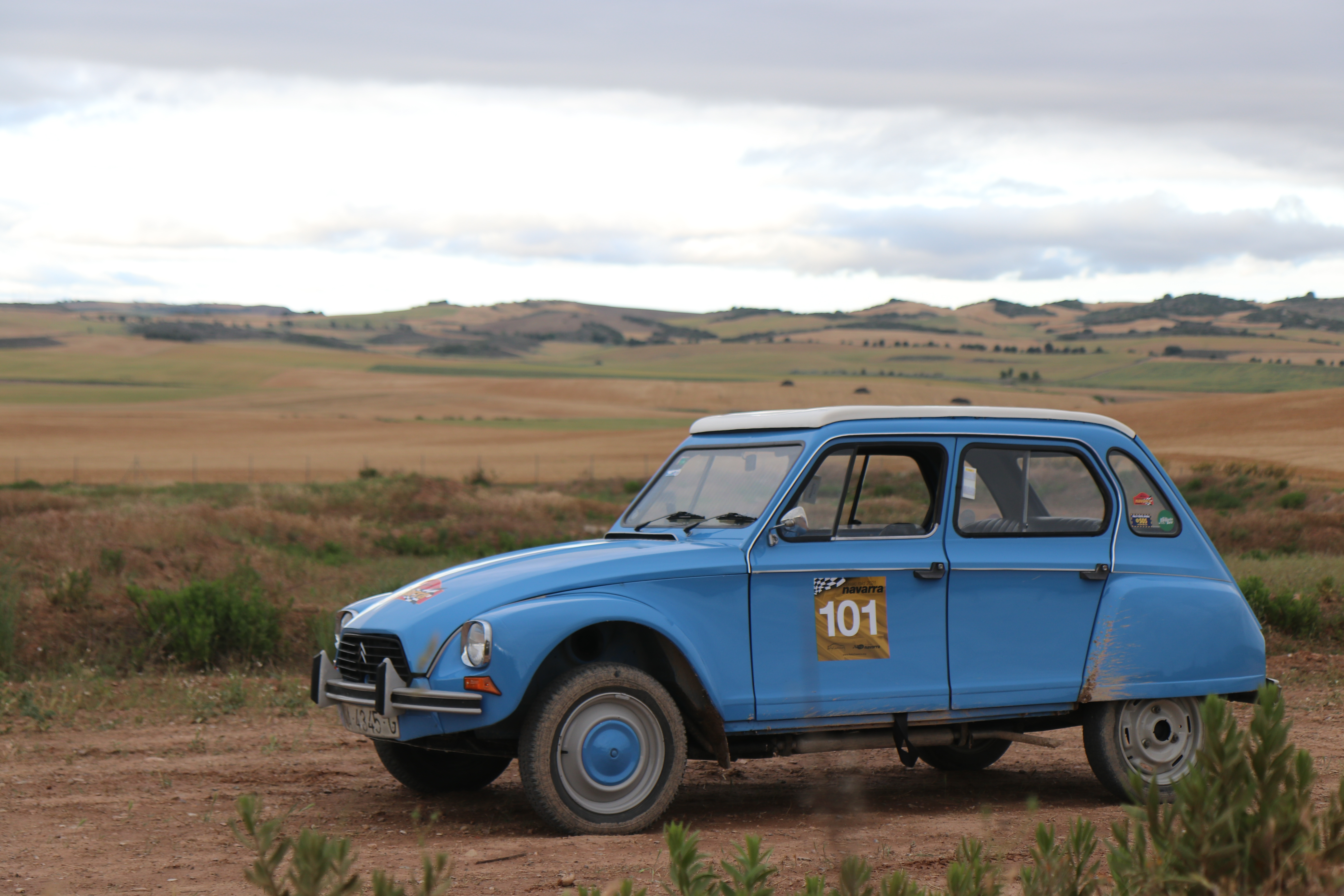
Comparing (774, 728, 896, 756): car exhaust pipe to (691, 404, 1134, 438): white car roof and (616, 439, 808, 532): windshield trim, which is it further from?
(691, 404, 1134, 438): white car roof

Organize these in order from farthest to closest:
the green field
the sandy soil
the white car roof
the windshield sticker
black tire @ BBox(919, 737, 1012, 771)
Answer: the green field, black tire @ BBox(919, 737, 1012, 771), the white car roof, the windshield sticker, the sandy soil

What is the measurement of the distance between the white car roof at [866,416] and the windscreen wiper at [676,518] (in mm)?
517

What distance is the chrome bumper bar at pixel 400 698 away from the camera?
6.21m

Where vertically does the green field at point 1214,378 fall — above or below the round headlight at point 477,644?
below

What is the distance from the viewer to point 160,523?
23484 millimetres

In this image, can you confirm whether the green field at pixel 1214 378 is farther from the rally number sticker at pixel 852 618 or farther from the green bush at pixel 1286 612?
the rally number sticker at pixel 852 618

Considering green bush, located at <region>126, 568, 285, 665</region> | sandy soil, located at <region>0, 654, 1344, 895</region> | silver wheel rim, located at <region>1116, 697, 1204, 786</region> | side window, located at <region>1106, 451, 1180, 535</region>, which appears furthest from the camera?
green bush, located at <region>126, 568, 285, 665</region>

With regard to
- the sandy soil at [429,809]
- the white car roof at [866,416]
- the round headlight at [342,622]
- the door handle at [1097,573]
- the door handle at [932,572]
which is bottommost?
the sandy soil at [429,809]

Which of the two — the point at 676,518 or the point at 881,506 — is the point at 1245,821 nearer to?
the point at 676,518

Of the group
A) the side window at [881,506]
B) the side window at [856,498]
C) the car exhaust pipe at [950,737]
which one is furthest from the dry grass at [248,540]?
the car exhaust pipe at [950,737]

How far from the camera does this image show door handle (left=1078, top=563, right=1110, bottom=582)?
741 centimetres

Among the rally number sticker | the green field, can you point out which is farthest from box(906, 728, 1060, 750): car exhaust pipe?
the green field

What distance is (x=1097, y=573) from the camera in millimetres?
7445

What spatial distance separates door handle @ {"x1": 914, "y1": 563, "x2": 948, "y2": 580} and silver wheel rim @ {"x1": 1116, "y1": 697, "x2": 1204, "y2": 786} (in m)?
1.46
